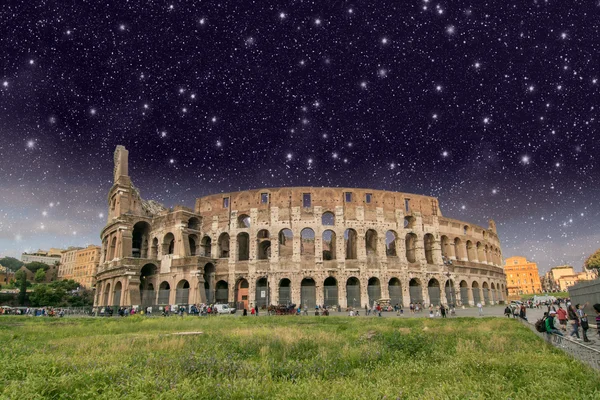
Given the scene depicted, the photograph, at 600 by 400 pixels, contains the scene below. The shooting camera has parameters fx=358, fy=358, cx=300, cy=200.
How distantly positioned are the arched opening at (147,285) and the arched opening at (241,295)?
960 cm

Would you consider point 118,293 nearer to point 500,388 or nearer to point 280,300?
point 280,300

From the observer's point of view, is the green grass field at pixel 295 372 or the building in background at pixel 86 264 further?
the building in background at pixel 86 264

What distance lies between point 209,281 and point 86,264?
3205 inches

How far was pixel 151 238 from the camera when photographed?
4472 cm

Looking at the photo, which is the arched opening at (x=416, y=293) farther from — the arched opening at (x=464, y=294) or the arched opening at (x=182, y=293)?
the arched opening at (x=182, y=293)

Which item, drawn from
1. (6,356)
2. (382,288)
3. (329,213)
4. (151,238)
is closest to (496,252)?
(382,288)

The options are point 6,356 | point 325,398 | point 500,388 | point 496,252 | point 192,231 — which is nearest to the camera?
point 325,398

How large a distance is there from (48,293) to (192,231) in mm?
41445

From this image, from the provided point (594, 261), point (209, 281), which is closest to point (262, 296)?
point (209, 281)

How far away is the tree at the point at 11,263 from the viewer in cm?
13234

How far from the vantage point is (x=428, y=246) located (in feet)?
151

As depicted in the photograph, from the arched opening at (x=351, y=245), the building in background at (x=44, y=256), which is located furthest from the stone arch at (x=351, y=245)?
the building in background at (x=44, y=256)

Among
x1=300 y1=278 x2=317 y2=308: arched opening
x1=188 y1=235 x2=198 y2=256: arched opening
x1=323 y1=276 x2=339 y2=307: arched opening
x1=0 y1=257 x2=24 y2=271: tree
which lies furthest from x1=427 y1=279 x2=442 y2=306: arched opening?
x1=0 y1=257 x2=24 y2=271: tree

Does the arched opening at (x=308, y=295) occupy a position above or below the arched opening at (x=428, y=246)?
below
